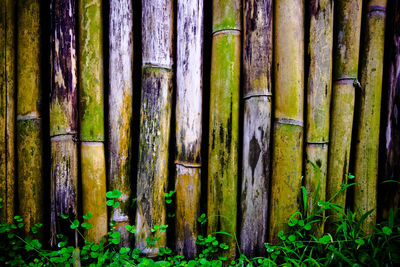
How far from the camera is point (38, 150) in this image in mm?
1750

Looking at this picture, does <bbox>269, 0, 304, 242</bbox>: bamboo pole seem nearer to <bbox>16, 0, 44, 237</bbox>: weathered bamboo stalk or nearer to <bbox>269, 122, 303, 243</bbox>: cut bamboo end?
<bbox>269, 122, 303, 243</bbox>: cut bamboo end

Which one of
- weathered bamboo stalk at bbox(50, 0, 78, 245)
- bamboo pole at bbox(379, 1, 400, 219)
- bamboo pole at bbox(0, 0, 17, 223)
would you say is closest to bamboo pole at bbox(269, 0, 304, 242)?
bamboo pole at bbox(379, 1, 400, 219)

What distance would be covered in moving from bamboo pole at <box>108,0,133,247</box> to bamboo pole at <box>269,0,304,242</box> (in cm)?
103

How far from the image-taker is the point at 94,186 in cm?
169

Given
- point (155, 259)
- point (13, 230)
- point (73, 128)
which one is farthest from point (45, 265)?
point (73, 128)

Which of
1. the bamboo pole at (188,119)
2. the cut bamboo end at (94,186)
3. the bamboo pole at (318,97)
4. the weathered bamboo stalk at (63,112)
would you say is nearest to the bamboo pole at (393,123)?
the bamboo pole at (318,97)

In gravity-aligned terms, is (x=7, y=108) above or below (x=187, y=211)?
above

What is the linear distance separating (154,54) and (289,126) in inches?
41.0

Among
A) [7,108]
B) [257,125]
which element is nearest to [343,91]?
[257,125]

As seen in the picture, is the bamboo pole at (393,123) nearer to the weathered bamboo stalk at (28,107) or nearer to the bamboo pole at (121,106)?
the bamboo pole at (121,106)

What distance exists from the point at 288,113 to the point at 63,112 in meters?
1.54

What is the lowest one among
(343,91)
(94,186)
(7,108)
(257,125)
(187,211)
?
(187,211)

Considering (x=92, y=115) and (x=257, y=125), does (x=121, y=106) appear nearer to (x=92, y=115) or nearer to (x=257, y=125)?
(x=92, y=115)

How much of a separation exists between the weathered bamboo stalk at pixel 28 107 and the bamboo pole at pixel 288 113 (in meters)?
1.70
